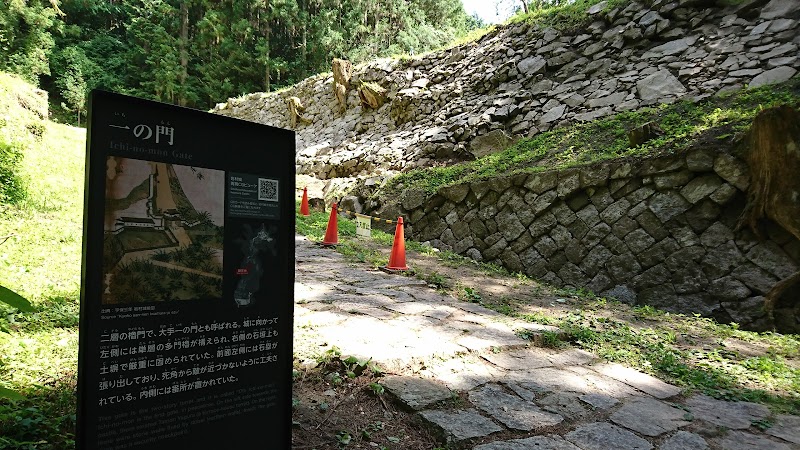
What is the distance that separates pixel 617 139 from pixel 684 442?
17.9 feet

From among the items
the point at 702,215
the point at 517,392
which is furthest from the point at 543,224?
the point at 517,392

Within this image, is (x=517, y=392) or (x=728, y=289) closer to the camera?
(x=517, y=392)

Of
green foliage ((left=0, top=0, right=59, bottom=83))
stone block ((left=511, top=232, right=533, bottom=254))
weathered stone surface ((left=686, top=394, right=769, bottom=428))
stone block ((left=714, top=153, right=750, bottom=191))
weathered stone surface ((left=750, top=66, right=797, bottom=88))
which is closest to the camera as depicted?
weathered stone surface ((left=686, top=394, right=769, bottom=428))

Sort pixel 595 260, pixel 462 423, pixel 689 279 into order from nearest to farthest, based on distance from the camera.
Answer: pixel 462 423
pixel 689 279
pixel 595 260

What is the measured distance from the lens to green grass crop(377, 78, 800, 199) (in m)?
5.22

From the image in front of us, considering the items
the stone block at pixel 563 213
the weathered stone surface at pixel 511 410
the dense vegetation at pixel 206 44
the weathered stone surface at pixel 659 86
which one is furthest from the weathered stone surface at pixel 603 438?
the dense vegetation at pixel 206 44

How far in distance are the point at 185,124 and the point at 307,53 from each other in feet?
69.7

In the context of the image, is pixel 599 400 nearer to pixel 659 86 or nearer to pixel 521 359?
pixel 521 359

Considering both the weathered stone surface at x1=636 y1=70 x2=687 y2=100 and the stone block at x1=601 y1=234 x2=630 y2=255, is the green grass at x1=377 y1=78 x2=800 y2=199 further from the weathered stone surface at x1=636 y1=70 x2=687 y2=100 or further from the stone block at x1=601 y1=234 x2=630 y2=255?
the stone block at x1=601 y1=234 x2=630 y2=255

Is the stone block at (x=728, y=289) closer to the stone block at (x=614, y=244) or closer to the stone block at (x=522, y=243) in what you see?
the stone block at (x=614, y=244)

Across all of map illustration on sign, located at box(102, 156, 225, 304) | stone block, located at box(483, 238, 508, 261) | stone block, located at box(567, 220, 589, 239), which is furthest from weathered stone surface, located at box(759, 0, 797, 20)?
map illustration on sign, located at box(102, 156, 225, 304)

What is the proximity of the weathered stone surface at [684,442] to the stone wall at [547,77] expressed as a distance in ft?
21.7

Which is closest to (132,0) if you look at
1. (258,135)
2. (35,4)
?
(35,4)

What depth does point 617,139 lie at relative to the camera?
21.1 ft
